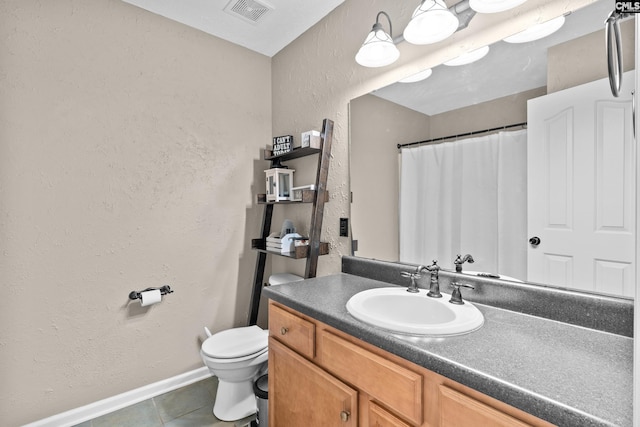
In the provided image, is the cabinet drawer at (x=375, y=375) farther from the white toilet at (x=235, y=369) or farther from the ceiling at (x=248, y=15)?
the ceiling at (x=248, y=15)

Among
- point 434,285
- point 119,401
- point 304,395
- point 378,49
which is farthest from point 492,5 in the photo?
point 119,401

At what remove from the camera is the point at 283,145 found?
7.25 feet

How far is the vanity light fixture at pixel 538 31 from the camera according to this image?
1.05 m

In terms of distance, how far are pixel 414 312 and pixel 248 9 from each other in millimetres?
2085

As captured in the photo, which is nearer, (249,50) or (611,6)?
(611,6)

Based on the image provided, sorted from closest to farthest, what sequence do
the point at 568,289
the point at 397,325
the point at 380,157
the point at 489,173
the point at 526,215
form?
the point at 397,325 → the point at 568,289 → the point at 526,215 → the point at 489,173 → the point at 380,157

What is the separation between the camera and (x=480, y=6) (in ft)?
3.78

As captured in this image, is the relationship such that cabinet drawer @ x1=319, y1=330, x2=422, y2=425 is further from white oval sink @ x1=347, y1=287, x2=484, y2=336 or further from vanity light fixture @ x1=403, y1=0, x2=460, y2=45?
vanity light fixture @ x1=403, y1=0, x2=460, y2=45

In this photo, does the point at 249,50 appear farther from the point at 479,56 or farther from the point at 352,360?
the point at 352,360

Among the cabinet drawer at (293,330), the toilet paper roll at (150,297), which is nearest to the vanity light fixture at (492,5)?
the cabinet drawer at (293,330)

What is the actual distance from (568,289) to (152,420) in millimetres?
2216

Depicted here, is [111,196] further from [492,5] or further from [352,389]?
[492,5]

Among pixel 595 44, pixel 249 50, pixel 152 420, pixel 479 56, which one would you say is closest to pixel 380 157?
pixel 479 56

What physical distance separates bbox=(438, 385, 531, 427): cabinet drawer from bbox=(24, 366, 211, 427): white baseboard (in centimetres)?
195
